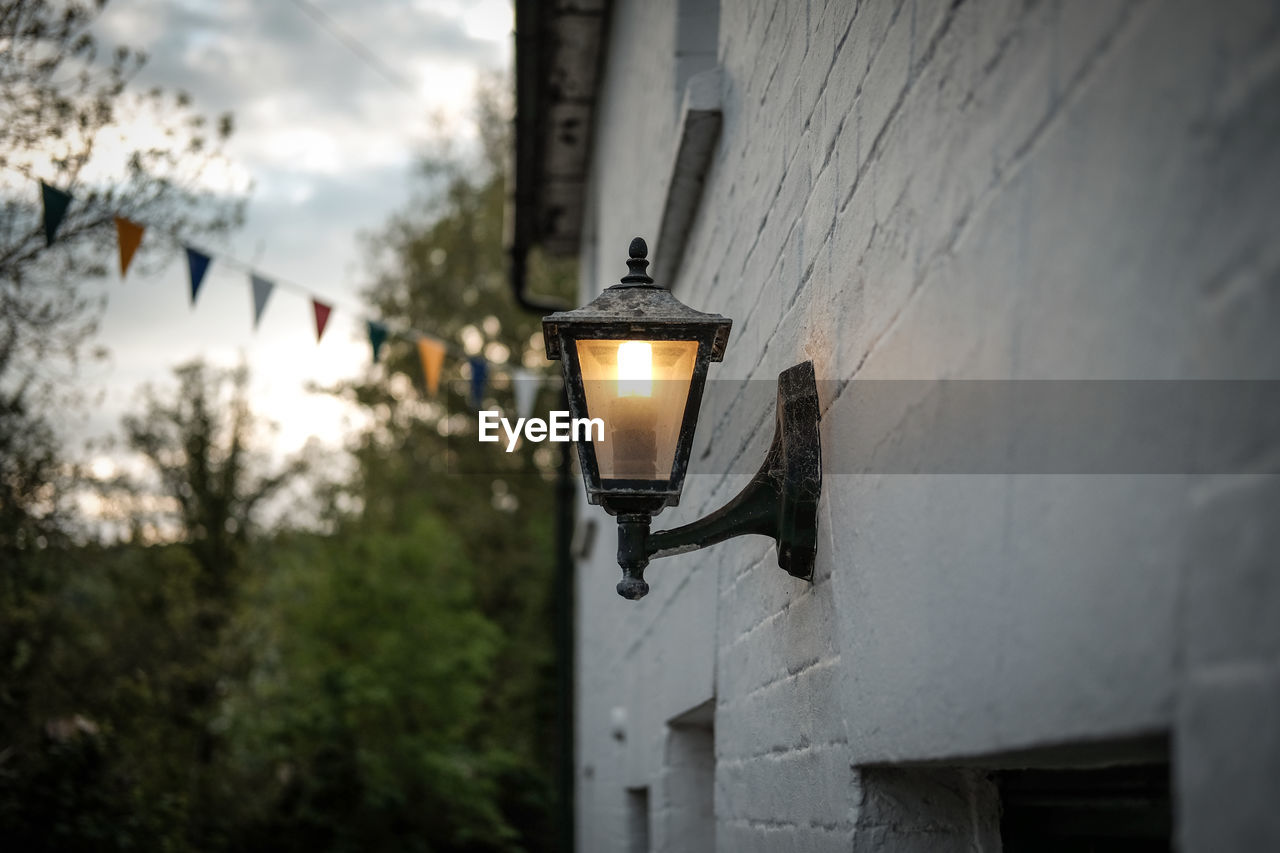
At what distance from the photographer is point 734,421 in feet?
9.68

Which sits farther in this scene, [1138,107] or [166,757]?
[166,757]

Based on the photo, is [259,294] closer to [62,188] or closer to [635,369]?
[62,188]

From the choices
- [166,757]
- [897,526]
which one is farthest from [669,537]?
[166,757]

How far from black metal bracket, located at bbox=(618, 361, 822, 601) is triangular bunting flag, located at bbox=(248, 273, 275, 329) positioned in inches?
172

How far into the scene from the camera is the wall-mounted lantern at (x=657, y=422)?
6.82 feet

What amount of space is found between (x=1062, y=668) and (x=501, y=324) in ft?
55.0

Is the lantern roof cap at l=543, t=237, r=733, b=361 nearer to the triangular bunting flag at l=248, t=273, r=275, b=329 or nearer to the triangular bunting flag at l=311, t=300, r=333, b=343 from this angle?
the triangular bunting flag at l=248, t=273, r=275, b=329

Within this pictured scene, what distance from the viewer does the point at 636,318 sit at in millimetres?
2061

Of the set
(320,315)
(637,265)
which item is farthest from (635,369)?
(320,315)

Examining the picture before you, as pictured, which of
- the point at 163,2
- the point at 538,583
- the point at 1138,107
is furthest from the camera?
the point at 538,583

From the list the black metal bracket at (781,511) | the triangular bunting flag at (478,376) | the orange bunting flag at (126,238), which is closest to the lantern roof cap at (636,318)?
the black metal bracket at (781,511)

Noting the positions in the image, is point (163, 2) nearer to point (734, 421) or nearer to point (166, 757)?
point (734, 421)

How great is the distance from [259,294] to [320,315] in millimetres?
420

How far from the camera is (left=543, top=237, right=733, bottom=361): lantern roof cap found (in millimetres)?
2061
